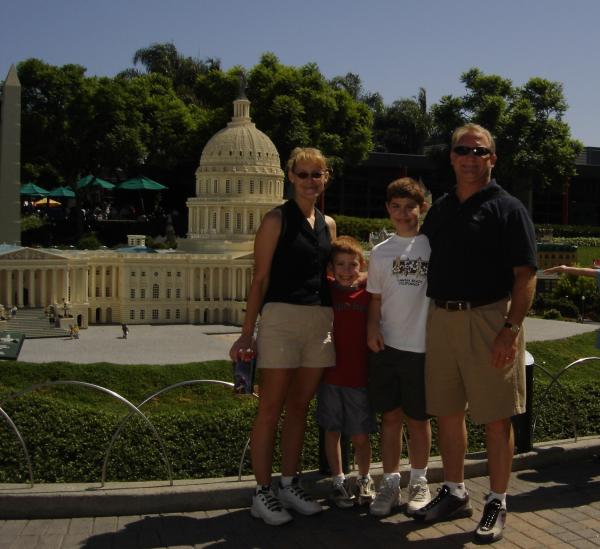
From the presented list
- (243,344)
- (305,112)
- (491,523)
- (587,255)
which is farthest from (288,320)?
(587,255)

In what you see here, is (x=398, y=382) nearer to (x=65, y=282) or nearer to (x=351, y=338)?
(x=351, y=338)

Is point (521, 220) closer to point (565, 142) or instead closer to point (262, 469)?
point (262, 469)

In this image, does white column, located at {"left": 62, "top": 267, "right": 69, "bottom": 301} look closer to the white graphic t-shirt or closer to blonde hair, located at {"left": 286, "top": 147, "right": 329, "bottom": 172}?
blonde hair, located at {"left": 286, "top": 147, "right": 329, "bottom": 172}

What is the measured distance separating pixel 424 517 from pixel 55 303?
48.9 metres

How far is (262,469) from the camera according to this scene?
873 cm

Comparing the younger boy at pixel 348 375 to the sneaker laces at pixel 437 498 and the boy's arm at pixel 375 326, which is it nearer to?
the boy's arm at pixel 375 326

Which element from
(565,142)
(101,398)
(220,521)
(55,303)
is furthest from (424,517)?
(565,142)

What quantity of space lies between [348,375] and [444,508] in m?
1.64

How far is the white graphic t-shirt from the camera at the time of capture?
344 inches

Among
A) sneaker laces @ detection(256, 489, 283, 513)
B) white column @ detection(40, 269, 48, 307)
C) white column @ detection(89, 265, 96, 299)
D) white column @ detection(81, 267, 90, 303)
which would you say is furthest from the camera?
white column @ detection(89, 265, 96, 299)

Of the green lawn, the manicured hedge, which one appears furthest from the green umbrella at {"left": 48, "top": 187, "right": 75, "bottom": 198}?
the manicured hedge

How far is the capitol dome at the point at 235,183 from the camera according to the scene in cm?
6656

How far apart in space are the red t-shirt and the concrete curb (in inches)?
50.6

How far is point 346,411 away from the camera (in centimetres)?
913
